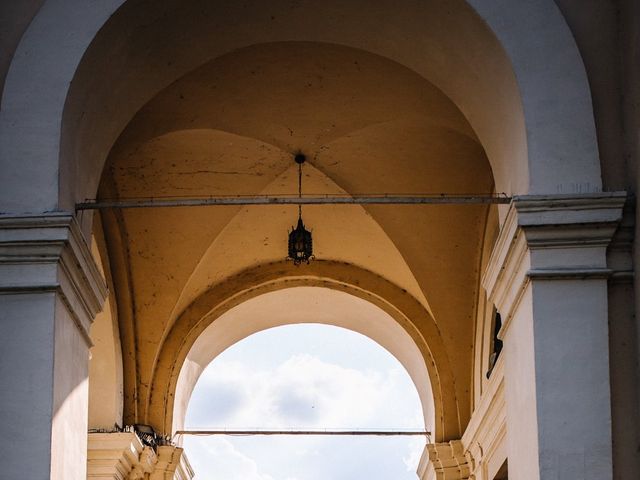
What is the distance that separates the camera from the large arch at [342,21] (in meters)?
9.26

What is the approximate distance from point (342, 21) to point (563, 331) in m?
3.20

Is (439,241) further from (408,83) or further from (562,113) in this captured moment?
(562,113)

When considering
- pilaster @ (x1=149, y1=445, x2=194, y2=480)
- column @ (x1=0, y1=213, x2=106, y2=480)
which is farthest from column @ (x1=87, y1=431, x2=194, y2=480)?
column @ (x1=0, y1=213, x2=106, y2=480)

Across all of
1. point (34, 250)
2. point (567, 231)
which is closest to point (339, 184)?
point (567, 231)

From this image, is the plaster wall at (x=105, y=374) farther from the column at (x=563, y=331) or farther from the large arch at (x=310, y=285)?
the column at (x=563, y=331)

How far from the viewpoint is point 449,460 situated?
52.1ft

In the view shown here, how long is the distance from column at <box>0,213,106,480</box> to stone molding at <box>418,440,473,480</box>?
7.11m

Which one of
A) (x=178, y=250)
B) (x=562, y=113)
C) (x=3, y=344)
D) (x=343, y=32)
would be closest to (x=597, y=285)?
(x=562, y=113)

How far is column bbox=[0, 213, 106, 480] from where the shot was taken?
28.8 ft

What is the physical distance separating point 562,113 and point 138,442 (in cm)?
739

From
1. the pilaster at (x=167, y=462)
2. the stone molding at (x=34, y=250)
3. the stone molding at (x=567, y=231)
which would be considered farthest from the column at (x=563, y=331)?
the pilaster at (x=167, y=462)

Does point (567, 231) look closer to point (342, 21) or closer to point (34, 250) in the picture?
point (342, 21)

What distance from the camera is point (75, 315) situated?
378 inches

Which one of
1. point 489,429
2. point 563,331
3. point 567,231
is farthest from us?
point 489,429
